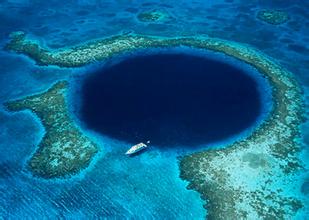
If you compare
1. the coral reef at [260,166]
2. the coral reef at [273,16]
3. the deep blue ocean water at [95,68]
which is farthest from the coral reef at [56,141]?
the coral reef at [273,16]

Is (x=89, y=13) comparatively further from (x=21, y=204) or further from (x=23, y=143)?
(x=21, y=204)

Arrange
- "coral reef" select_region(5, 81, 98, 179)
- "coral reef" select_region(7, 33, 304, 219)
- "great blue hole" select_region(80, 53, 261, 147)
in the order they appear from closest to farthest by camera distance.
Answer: "coral reef" select_region(7, 33, 304, 219)
"coral reef" select_region(5, 81, 98, 179)
"great blue hole" select_region(80, 53, 261, 147)

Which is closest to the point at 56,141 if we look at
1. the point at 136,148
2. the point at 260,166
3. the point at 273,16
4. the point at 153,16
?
the point at 136,148

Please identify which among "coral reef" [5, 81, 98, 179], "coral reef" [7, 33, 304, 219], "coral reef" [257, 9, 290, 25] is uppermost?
"coral reef" [257, 9, 290, 25]

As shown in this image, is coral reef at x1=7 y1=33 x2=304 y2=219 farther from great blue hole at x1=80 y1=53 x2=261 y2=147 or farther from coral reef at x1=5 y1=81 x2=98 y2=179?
great blue hole at x1=80 y1=53 x2=261 y2=147

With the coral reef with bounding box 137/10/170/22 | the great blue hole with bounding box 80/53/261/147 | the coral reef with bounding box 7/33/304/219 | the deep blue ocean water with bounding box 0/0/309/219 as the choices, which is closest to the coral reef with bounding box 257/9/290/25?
the deep blue ocean water with bounding box 0/0/309/219

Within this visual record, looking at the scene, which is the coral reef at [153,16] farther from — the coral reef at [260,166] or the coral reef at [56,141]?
the coral reef at [56,141]

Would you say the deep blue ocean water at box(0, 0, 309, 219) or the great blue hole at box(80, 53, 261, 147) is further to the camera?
the great blue hole at box(80, 53, 261, 147)

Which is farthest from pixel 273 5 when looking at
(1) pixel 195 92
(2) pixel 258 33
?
(1) pixel 195 92
